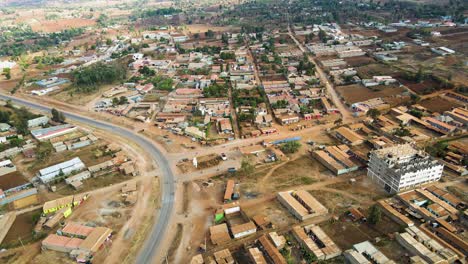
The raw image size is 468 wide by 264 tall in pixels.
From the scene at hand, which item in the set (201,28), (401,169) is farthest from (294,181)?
(201,28)

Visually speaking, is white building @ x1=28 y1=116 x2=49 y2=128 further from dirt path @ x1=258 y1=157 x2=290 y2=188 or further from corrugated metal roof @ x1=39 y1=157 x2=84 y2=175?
dirt path @ x1=258 y1=157 x2=290 y2=188

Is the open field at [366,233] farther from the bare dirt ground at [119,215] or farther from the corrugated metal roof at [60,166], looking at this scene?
the corrugated metal roof at [60,166]

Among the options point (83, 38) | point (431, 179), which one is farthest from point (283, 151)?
point (83, 38)

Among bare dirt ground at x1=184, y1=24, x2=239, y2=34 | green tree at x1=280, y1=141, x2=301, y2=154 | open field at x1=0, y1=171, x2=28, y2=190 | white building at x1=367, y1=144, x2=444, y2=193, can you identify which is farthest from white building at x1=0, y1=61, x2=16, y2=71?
white building at x1=367, y1=144, x2=444, y2=193

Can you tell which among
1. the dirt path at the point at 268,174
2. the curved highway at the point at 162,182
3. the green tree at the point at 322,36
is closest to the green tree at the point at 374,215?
the dirt path at the point at 268,174

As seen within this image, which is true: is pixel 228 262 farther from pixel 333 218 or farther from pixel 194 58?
pixel 194 58

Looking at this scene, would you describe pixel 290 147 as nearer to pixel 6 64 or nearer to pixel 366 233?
pixel 366 233
